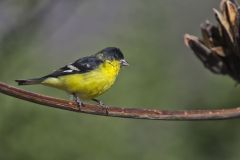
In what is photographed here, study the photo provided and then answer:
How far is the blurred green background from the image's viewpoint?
2977mm

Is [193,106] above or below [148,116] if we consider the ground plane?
above

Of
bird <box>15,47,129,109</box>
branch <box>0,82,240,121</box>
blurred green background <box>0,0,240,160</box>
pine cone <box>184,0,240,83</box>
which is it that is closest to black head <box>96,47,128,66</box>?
bird <box>15,47,129,109</box>

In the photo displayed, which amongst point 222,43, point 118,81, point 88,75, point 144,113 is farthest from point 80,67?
point 118,81

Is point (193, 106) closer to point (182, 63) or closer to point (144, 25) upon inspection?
point (144, 25)

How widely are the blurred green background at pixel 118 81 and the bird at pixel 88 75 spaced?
2.22ft

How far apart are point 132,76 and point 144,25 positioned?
0.43m

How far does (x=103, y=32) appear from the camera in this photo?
16.5 feet

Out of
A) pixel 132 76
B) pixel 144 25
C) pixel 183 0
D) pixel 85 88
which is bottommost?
pixel 85 88

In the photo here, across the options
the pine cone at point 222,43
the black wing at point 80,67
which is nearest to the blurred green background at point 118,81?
the black wing at point 80,67

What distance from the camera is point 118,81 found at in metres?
4.59

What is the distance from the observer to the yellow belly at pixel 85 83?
1.95m

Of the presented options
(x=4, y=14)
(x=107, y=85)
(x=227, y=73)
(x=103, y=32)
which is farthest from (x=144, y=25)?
(x=227, y=73)

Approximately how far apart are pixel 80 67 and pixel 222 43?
3.75 feet

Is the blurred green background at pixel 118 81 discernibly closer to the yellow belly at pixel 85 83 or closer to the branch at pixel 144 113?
the yellow belly at pixel 85 83
